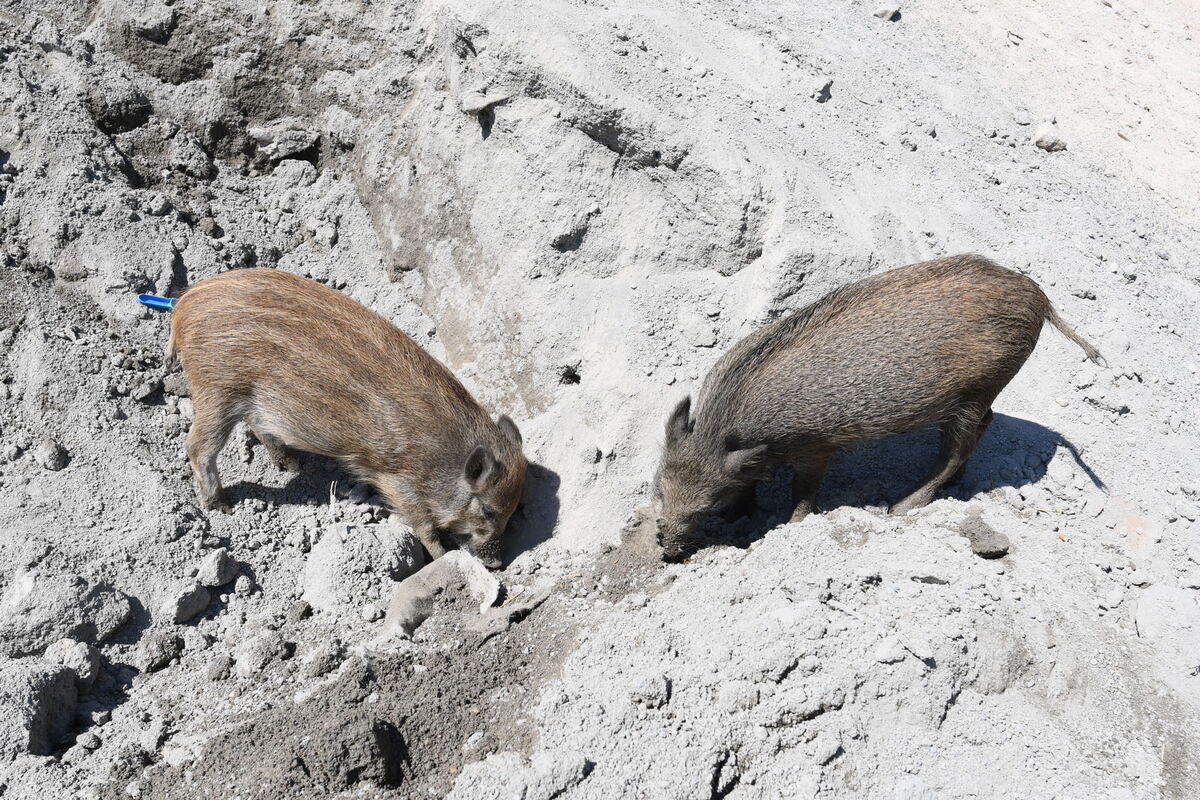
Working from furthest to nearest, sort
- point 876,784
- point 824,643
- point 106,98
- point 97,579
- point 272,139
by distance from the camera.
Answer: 1. point 272,139
2. point 106,98
3. point 97,579
4. point 824,643
5. point 876,784

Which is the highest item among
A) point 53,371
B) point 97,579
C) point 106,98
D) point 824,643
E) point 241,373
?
point 106,98

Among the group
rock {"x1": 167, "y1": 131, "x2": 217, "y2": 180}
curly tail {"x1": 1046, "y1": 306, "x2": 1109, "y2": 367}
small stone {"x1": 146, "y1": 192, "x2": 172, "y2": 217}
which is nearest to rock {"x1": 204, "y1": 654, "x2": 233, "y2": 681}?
small stone {"x1": 146, "y1": 192, "x2": 172, "y2": 217}

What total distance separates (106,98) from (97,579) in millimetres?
3643

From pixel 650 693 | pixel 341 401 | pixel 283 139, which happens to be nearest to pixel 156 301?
pixel 341 401

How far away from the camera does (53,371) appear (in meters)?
5.39

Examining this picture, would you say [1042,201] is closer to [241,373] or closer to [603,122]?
[603,122]

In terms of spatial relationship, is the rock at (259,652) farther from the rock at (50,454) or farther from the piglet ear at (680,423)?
the piglet ear at (680,423)

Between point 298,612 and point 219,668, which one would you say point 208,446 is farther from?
point 219,668

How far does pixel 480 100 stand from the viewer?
620cm

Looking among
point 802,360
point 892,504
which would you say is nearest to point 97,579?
point 802,360

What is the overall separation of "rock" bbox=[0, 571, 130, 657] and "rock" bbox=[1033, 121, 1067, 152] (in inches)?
292

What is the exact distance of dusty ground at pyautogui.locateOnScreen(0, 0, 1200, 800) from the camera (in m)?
4.10

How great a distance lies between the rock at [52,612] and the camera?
177 inches

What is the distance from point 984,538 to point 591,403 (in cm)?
251
